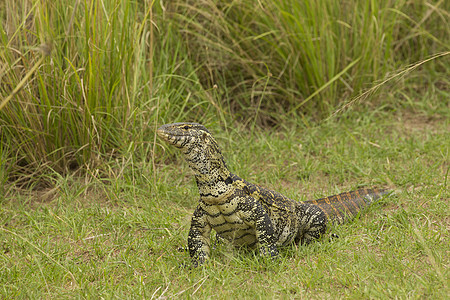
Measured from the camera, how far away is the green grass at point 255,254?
347cm

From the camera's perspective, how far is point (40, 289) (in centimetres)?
362

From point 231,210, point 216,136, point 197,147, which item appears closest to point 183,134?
point 197,147

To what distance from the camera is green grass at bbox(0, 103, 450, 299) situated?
347 cm

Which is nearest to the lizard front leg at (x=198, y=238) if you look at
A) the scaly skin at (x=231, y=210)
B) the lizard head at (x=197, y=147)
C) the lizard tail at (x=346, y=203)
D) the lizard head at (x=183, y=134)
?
the scaly skin at (x=231, y=210)

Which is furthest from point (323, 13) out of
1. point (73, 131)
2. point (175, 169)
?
point (73, 131)

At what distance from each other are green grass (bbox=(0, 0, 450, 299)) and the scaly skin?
0.15 metres

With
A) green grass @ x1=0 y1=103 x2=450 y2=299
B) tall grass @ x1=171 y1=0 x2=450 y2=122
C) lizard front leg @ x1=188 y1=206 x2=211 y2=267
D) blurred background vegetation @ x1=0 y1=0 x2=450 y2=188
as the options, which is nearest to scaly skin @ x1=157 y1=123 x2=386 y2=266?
lizard front leg @ x1=188 y1=206 x2=211 y2=267

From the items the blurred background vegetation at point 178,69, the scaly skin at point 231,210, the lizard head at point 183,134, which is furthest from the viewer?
the blurred background vegetation at point 178,69

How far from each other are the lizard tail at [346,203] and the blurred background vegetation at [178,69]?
2.67 feet

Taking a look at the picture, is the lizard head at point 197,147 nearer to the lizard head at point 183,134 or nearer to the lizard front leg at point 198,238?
the lizard head at point 183,134

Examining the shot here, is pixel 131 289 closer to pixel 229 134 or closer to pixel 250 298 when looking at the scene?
pixel 250 298

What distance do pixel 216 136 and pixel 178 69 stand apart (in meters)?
1.15

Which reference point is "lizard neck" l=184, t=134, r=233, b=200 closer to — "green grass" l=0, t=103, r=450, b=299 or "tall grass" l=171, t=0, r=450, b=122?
"green grass" l=0, t=103, r=450, b=299

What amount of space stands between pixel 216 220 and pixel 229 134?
8.87 ft
